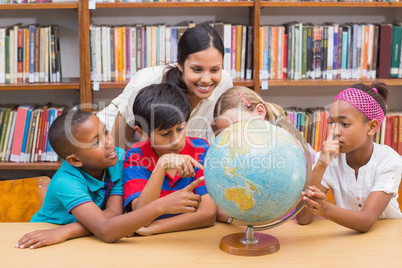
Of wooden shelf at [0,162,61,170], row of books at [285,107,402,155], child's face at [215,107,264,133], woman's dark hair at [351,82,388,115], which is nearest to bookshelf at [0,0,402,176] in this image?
wooden shelf at [0,162,61,170]

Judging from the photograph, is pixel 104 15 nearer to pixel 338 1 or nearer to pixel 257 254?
pixel 338 1

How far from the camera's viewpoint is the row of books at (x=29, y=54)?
3629 mm

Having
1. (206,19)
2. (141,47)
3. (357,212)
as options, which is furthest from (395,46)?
(357,212)

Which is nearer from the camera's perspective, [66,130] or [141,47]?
[66,130]

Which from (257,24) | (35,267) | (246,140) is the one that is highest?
(257,24)

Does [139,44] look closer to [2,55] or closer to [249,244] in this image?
[2,55]

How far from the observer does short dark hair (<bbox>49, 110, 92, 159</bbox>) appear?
2006 mm

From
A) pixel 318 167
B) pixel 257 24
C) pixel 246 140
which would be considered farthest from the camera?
pixel 257 24

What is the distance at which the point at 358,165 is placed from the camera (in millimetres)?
2168

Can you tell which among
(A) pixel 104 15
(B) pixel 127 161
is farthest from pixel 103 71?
(B) pixel 127 161

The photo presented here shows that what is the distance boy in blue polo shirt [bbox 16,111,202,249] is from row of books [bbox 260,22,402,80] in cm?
189

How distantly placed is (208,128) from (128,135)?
1.52 feet

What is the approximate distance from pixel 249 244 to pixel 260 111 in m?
0.82

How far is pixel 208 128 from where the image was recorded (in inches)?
118
